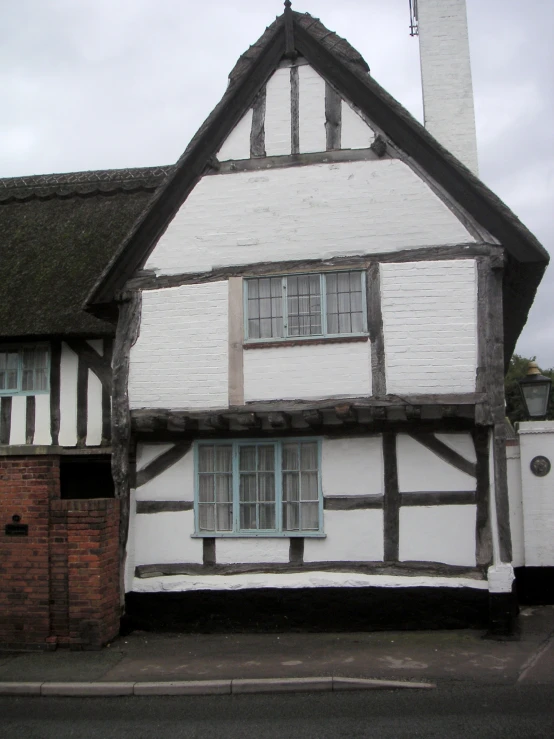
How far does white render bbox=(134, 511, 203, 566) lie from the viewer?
9.59 meters

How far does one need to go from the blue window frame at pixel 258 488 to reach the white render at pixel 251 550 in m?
0.10

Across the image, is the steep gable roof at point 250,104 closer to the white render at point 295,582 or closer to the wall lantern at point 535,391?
the wall lantern at point 535,391

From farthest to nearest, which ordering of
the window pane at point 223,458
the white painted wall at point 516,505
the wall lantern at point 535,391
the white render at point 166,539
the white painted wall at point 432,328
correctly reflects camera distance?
the white painted wall at point 516,505 < the wall lantern at point 535,391 < the window pane at point 223,458 < the white render at point 166,539 < the white painted wall at point 432,328

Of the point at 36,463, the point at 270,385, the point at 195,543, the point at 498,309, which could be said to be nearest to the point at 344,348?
the point at 270,385

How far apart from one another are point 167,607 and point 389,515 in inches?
122

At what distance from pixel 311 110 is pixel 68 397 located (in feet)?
18.7

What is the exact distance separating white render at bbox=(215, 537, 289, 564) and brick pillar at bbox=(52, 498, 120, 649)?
1.48 meters

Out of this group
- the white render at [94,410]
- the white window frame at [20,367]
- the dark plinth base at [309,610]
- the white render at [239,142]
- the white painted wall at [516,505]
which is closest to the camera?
the dark plinth base at [309,610]

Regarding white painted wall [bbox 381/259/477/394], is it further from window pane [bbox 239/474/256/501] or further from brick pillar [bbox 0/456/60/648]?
brick pillar [bbox 0/456/60/648]

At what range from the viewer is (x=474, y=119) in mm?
11305

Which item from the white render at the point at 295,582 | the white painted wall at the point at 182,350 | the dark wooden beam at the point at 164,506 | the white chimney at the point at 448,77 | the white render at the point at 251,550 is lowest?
the white render at the point at 295,582

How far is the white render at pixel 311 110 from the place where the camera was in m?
9.80

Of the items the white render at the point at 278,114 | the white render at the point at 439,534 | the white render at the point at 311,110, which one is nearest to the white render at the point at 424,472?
the white render at the point at 439,534

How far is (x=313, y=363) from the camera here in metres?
9.32
